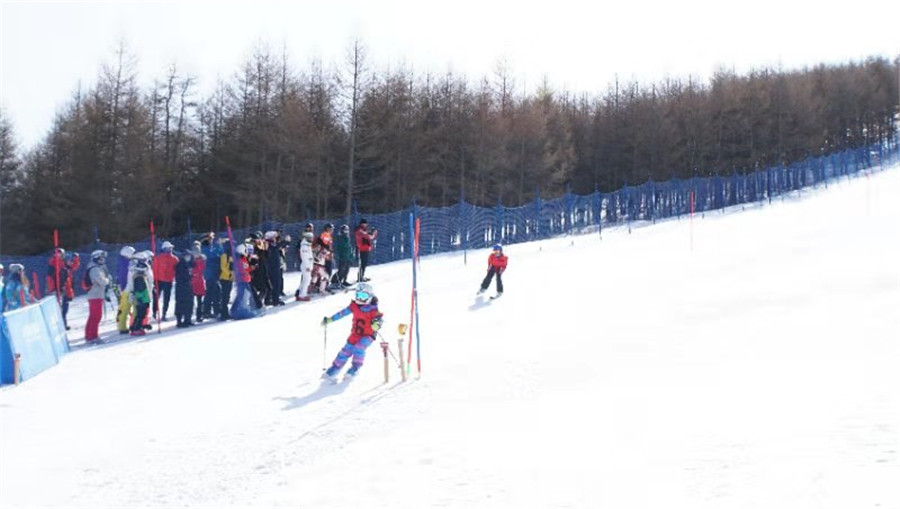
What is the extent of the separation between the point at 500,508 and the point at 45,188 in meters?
41.4

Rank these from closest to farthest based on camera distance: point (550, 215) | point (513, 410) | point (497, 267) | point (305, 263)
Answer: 1. point (513, 410)
2. point (497, 267)
3. point (305, 263)
4. point (550, 215)

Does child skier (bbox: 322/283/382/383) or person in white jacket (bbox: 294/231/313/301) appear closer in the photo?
child skier (bbox: 322/283/382/383)

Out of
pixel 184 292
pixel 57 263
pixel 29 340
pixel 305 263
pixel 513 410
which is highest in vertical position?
Result: pixel 57 263

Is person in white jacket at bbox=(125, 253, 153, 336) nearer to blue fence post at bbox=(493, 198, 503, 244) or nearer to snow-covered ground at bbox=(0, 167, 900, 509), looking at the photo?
snow-covered ground at bbox=(0, 167, 900, 509)

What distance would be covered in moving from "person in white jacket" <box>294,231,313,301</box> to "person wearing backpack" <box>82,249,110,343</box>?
457 cm

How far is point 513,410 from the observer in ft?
31.1

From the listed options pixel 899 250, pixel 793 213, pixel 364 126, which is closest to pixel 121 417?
pixel 899 250

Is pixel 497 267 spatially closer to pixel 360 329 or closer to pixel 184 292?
pixel 184 292

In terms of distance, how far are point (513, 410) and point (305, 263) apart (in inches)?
408

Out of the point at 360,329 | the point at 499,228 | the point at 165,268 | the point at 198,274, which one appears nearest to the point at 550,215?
the point at 499,228

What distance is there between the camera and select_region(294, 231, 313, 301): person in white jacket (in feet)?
61.0

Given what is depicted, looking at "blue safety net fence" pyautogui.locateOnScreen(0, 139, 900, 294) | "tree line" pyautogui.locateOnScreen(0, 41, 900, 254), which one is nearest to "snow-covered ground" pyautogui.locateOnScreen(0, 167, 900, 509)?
"blue safety net fence" pyautogui.locateOnScreen(0, 139, 900, 294)

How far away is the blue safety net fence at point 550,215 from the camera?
30344 mm

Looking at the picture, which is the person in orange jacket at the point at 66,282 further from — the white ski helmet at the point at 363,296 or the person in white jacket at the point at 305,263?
the white ski helmet at the point at 363,296
